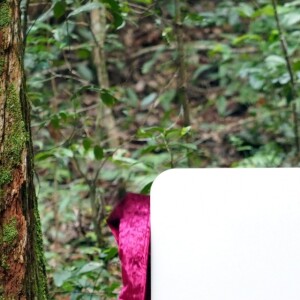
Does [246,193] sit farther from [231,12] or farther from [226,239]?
[231,12]

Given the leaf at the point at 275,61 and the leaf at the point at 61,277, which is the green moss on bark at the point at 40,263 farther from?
the leaf at the point at 275,61

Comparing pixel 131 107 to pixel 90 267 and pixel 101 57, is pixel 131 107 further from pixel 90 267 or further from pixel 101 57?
pixel 90 267

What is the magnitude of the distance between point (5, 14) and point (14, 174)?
0.31 meters

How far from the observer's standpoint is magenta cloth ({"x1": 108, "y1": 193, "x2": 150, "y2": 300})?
1307mm

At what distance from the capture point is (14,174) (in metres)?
1.21

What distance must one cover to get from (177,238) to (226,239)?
3.7 inches

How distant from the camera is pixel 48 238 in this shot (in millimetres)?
3482

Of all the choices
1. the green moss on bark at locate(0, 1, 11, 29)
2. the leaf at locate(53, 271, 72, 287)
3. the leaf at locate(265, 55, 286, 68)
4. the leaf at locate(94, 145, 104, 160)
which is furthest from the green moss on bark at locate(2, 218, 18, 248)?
the leaf at locate(265, 55, 286, 68)

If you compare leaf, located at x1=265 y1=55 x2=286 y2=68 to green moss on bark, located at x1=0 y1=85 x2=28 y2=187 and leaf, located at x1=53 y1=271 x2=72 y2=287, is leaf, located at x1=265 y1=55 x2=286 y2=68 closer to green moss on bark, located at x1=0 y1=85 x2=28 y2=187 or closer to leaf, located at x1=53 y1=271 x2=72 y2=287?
leaf, located at x1=53 y1=271 x2=72 y2=287

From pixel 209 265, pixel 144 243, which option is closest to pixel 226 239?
pixel 209 265

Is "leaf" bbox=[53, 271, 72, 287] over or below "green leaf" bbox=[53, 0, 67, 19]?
below

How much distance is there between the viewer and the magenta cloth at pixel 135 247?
1.31m

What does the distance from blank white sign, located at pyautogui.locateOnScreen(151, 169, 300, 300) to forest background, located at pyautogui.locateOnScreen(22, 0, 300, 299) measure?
0.60 m

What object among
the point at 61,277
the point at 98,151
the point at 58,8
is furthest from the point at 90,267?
the point at 58,8
